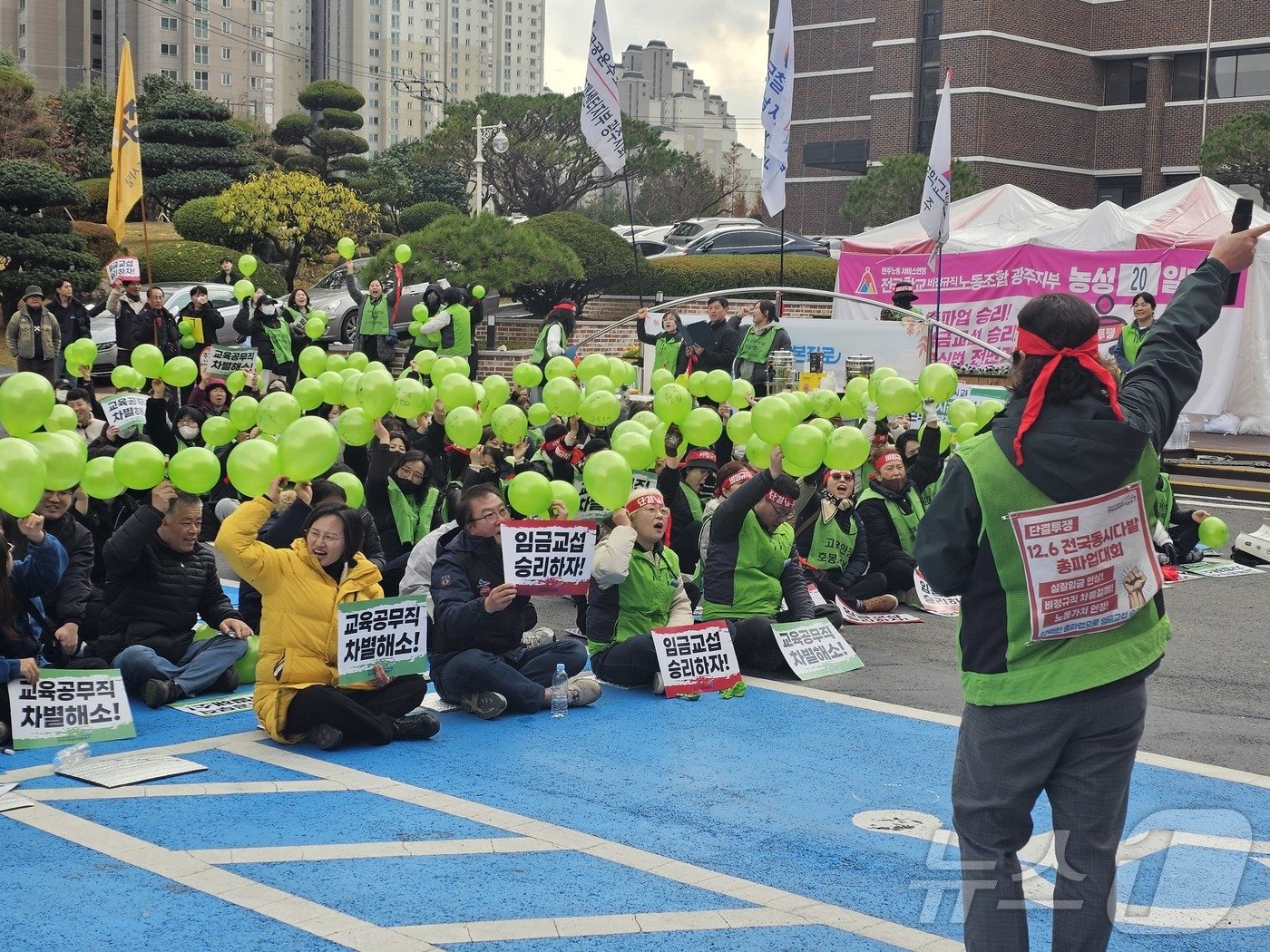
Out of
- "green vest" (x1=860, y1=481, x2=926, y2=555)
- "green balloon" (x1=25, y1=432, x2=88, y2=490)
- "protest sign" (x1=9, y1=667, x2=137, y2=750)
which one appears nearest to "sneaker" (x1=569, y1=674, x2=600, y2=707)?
"protest sign" (x1=9, y1=667, x2=137, y2=750)

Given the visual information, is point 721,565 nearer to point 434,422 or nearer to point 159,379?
point 434,422

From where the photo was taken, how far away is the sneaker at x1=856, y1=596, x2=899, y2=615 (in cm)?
1035

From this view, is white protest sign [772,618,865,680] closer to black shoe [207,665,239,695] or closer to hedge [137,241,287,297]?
black shoe [207,665,239,695]

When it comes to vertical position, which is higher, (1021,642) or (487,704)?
(1021,642)

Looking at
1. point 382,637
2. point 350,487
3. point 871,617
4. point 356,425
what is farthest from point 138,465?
point 871,617

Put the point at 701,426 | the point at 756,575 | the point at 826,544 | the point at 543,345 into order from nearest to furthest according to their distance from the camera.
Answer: the point at 756,575 < the point at 701,426 < the point at 826,544 < the point at 543,345

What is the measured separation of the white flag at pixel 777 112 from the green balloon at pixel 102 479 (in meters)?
11.1

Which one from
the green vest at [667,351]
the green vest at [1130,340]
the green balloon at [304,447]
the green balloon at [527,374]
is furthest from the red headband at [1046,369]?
the green vest at [1130,340]

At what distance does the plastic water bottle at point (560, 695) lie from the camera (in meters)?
7.61

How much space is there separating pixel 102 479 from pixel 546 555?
7.67 feet

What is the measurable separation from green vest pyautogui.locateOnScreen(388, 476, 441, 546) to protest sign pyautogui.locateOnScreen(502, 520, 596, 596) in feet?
7.98

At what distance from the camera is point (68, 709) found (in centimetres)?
700

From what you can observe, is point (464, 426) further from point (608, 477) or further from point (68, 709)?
point (68, 709)

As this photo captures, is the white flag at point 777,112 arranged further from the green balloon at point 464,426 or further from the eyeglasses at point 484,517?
the eyeglasses at point 484,517
